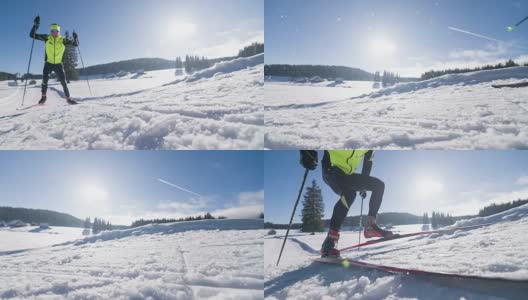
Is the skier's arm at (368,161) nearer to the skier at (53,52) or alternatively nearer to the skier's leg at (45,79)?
the skier at (53,52)

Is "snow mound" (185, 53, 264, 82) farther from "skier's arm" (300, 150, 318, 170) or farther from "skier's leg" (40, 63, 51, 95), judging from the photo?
"skier's arm" (300, 150, 318, 170)

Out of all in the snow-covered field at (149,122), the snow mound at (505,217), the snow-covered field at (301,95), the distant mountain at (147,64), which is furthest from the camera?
the distant mountain at (147,64)

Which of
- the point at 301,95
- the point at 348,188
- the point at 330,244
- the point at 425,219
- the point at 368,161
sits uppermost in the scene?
the point at 301,95

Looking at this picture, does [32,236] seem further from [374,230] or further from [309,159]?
[374,230]

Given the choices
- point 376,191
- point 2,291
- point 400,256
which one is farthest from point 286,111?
point 2,291

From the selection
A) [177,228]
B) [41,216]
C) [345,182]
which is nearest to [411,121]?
[345,182]

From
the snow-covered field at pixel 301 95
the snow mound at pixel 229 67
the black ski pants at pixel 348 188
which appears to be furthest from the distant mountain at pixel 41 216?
the black ski pants at pixel 348 188
